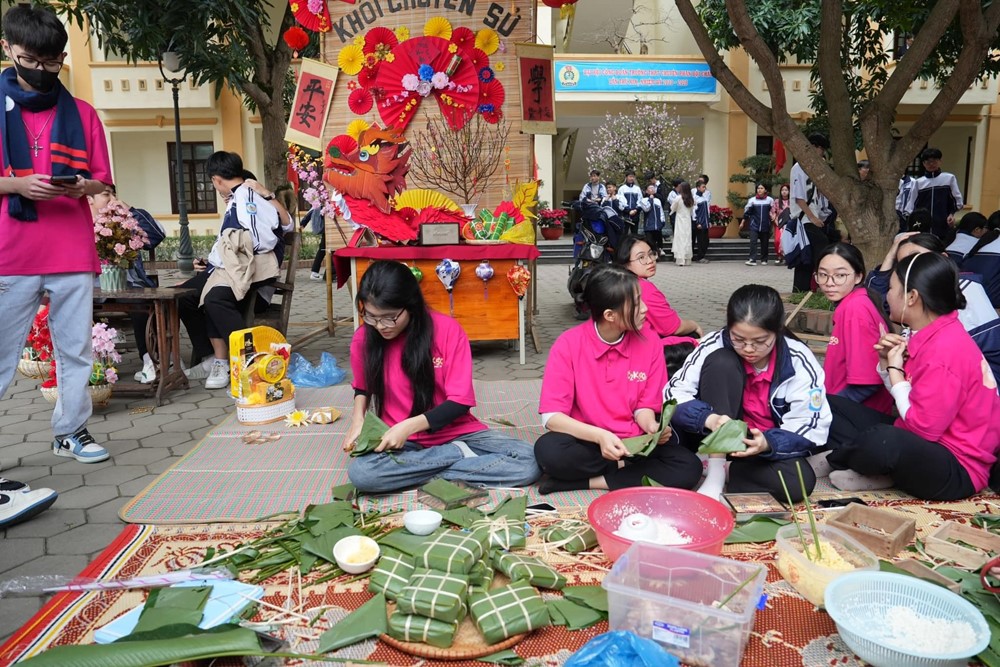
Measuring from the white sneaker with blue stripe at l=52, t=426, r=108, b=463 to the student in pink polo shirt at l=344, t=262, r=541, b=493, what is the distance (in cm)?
136

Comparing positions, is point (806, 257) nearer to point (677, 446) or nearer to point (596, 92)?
point (677, 446)

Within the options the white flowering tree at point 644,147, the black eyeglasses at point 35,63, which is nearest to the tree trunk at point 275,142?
the black eyeglasses at point 35,63

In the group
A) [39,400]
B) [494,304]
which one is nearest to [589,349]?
[494,304]

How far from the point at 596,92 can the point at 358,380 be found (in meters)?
14.4

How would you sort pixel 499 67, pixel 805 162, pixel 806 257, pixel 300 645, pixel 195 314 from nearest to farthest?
1. pixel 300 645
2. pixel 195 314
3. pixel 805 162
4. pixel 499 67
5. pixel 806 257

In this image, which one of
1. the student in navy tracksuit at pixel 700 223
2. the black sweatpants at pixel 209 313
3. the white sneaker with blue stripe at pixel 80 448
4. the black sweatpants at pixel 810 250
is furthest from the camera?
the student in navy tracksuit at pixel 700 223

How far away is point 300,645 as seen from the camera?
1.84 metres

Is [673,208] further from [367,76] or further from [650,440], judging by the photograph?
[650,440]

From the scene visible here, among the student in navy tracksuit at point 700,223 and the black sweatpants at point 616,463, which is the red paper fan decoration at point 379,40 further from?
the student in navy tracksuit at point 700,223

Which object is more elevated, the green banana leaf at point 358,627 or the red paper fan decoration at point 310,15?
the red paper fan decoration at point 310,15

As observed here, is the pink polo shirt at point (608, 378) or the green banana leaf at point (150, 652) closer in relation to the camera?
the green banana leaf at point (150, 652)

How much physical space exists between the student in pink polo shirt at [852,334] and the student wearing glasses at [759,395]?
1.43 ft

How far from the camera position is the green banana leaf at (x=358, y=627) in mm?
1802

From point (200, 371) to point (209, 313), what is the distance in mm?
574
